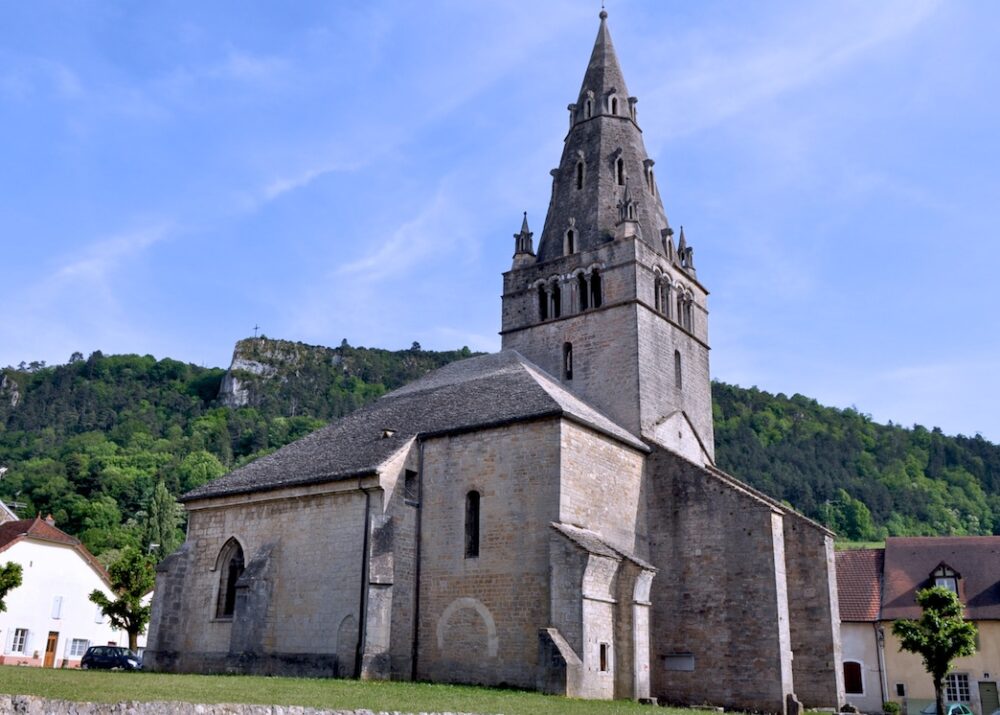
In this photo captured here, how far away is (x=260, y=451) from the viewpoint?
359ft

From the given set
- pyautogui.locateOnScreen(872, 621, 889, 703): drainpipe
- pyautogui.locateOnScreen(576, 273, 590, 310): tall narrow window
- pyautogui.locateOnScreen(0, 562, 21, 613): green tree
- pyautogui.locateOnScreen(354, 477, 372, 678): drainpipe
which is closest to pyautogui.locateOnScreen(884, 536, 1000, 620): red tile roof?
pyautogui.locateOnScreen(872, 621, 889, 703): drainpipe

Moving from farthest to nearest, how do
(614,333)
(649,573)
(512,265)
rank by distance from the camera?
1. (512,265)
2. (614,333)
3. (649,573)

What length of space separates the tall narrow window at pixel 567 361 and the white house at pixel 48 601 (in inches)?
1258

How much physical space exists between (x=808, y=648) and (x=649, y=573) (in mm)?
5901

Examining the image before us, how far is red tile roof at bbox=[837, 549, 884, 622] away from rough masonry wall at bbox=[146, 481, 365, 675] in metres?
22.7

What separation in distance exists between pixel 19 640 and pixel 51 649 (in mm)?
1954

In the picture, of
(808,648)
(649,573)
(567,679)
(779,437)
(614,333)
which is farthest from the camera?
(779,437)

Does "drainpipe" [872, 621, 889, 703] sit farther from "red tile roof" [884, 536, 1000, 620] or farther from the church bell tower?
the church bell tower

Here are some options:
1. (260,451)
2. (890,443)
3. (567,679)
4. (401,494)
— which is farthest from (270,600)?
(890,443)

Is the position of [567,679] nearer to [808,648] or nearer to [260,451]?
[808,648]

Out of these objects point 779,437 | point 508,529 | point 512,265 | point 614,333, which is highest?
point 779,437

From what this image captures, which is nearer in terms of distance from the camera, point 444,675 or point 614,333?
point 444,675

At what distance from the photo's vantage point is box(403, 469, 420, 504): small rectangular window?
26766 millimetres

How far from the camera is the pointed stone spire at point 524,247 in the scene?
1377 inches
